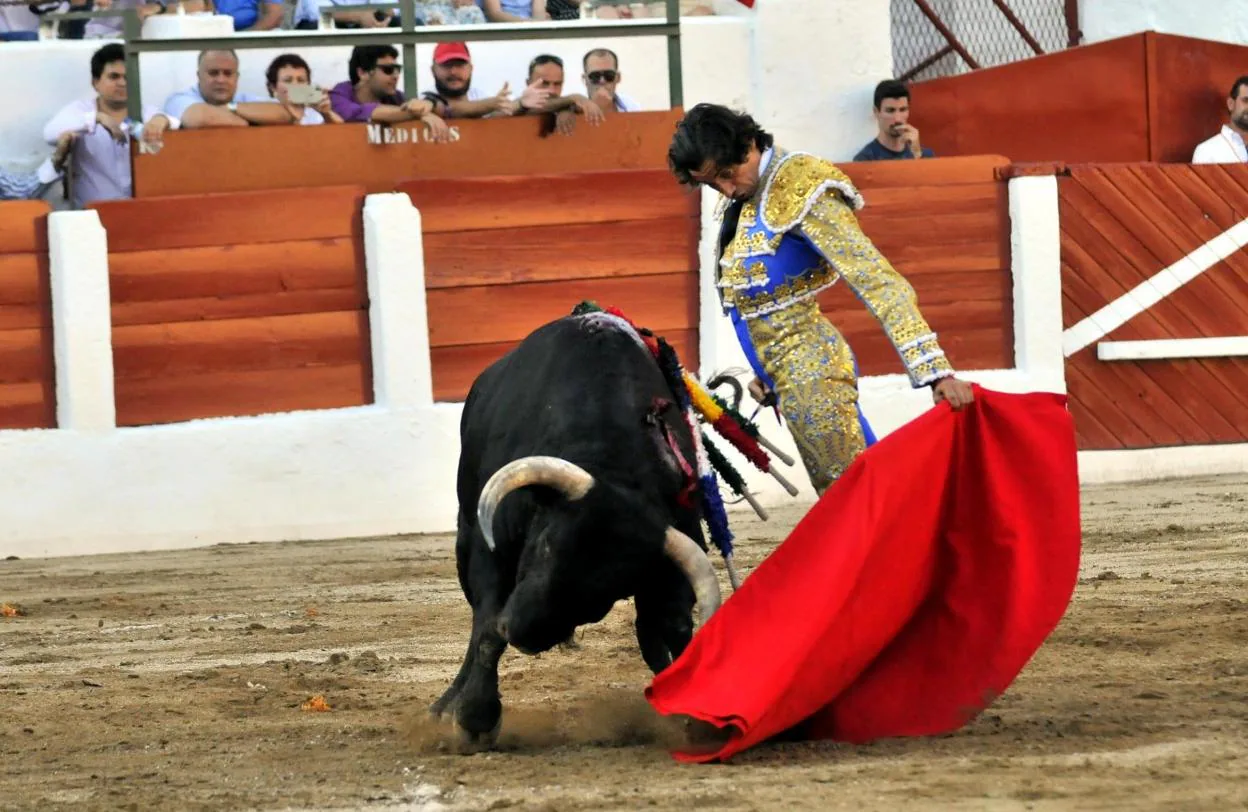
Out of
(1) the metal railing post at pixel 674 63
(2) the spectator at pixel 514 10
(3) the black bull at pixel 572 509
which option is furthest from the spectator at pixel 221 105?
(3) the black bull at pixel 572 509

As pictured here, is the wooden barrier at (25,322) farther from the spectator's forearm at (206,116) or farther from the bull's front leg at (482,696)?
the bull's front leg at (482,696)

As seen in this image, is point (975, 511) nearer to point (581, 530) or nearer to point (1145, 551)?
point (581, 530)

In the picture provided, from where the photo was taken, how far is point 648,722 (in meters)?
3.20

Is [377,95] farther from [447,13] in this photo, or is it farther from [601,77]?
[601,77]

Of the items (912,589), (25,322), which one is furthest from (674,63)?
(912,589)

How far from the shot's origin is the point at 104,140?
695 cm

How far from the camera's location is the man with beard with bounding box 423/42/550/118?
7.07 metres

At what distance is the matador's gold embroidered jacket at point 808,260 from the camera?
123 inches

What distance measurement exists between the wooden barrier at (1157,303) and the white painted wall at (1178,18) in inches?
69.0

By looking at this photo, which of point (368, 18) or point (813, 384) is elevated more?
point (368, 18)

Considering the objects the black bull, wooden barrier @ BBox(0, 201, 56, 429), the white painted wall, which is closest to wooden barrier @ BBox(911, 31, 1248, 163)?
the white painted wall

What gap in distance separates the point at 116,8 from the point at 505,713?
15.5 ft

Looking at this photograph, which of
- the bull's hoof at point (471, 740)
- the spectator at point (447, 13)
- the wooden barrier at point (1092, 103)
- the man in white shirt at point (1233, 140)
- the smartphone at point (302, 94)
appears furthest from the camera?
the wooden barrier at point (1092, 103)

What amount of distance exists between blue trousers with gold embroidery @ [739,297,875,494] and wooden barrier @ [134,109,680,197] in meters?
3.85
